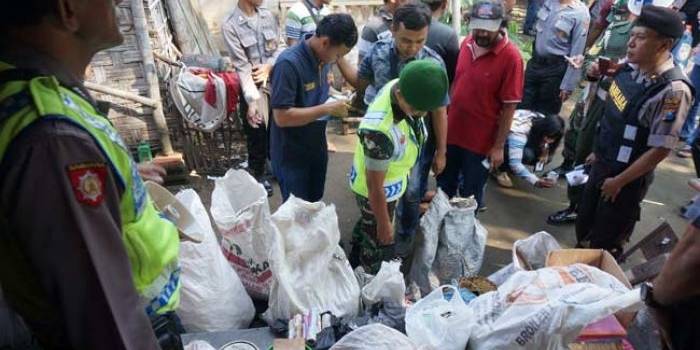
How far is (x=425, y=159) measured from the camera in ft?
11.5

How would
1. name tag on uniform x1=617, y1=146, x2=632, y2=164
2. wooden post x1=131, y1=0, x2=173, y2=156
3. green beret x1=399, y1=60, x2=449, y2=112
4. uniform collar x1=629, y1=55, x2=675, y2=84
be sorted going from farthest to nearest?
wooden post x1=131, y1=0, x2=173, y2=156 → name tag on uniform x1=617, y1=146, x2=632, y2=164 → uniform collar x1=629, y1=55, x2=675, y2=84 → green beret x1=399, y1=60, x2=449, y2=112

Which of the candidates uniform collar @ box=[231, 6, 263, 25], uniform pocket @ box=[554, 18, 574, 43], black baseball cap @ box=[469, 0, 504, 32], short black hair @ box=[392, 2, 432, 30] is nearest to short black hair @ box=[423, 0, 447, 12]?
black baseball cap @ box=[469, 0, 504, 32]

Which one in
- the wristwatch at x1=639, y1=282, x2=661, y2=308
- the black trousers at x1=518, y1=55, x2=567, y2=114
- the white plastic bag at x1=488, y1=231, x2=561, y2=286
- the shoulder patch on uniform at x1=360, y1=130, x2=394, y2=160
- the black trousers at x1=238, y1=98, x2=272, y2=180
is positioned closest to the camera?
the wristwatch at x1=639, y1=282, x2=661, y2=308

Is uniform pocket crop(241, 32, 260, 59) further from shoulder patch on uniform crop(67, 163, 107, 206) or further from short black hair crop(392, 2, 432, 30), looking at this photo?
shoulder patch on uniform crop(67, 163, 107, 206)

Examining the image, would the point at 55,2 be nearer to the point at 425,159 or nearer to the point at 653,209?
the point at 425,159

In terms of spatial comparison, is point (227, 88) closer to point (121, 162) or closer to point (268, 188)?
point (268, 188)

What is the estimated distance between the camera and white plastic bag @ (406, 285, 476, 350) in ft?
6.68

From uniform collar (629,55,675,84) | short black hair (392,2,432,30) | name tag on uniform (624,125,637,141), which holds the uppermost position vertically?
short black hair (392,2,432,30)

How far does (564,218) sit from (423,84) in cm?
243

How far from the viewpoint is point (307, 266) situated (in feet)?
7.96

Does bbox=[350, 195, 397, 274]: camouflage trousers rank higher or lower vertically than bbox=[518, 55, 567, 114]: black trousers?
lower

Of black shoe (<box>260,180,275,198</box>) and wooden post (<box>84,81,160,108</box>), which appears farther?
black shoe (<box>260,180,275,198</box>)

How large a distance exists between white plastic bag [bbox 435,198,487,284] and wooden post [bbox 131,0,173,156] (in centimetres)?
265

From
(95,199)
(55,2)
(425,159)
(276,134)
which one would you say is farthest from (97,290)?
(425,159)
